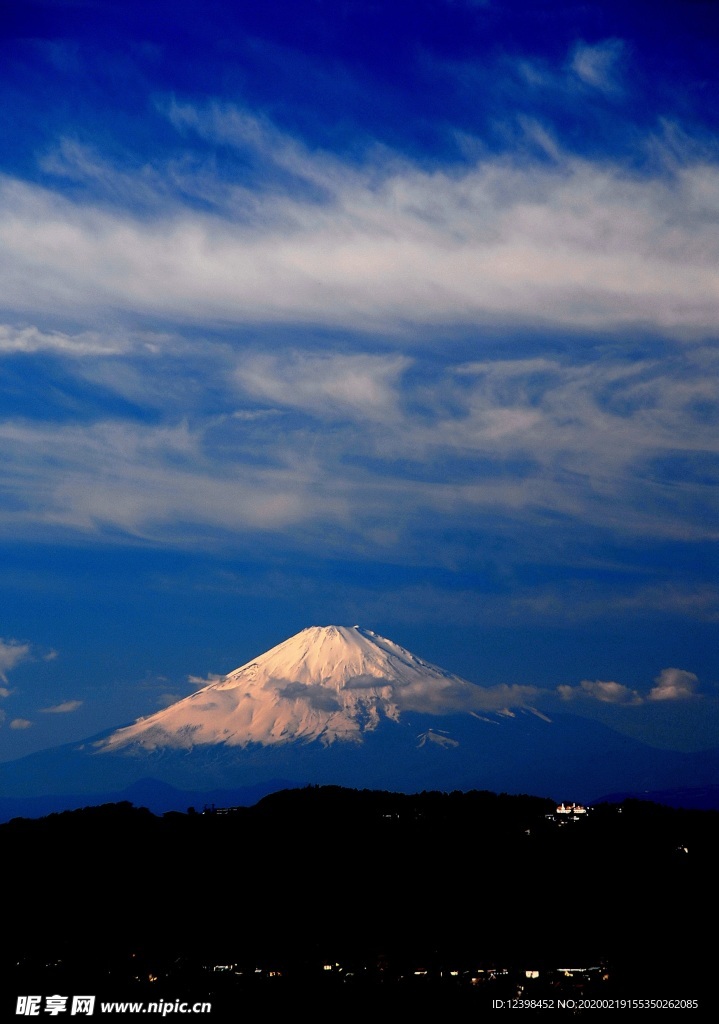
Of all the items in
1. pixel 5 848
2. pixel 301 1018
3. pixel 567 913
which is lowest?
pixel 301 1018

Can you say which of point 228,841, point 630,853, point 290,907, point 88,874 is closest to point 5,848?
point 88,874

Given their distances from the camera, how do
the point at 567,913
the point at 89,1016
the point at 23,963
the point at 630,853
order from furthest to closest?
the point at 630,853 → the point at 567,913 → the point at 23,963 → the point at 89,1016

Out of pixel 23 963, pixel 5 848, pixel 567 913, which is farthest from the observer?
pixel 5 848

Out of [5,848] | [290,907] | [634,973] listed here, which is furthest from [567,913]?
[5,848]

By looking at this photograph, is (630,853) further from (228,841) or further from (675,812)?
(228,841)

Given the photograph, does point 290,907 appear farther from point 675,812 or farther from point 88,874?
point 675,812

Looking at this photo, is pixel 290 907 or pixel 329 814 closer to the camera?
pixel 290 907

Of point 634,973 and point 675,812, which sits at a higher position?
point 675,812
